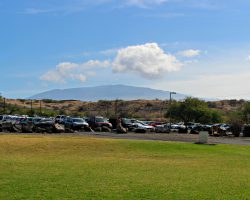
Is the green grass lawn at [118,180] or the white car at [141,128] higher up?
the white car at [141,128]

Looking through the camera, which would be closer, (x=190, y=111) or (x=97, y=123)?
(x=97, y=123)

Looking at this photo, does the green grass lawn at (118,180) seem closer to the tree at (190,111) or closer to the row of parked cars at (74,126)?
the row of parked cars at (74,126)

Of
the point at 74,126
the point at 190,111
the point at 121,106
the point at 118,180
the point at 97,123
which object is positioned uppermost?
the point at 121,106

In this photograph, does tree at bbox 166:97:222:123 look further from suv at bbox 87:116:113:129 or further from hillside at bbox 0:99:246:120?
suv at bbox 87:116:113:129

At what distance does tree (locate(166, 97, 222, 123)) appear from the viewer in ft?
347

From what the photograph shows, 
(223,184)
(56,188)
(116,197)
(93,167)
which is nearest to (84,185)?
(56,188)

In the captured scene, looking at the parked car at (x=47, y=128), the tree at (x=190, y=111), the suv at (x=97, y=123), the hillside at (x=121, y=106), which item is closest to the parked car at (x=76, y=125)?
the suv at (x=97, y=123)

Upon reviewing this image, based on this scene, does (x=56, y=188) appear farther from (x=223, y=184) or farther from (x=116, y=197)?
(x=223, y=184)

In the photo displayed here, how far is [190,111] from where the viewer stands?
106m

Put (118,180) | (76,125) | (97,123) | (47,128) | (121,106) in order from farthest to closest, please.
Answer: (121,106) → (97,123) → (76,125) → (47,128) → (118,180)

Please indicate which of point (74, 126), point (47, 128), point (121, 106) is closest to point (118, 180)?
point (47, 128)

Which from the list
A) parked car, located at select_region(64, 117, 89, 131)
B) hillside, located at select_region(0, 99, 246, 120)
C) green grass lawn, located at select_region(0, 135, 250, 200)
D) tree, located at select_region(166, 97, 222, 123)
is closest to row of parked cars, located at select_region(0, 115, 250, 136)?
parked car, located at select_region(64, 117, 89, 131)

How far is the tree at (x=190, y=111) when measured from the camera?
347 feet

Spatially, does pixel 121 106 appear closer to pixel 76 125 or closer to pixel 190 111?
pixel 190 111
